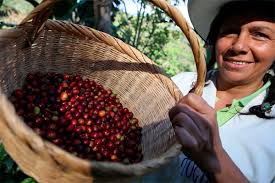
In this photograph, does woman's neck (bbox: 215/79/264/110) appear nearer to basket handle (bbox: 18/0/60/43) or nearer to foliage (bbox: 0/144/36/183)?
basket handle (bbox: 18/0/60/43)

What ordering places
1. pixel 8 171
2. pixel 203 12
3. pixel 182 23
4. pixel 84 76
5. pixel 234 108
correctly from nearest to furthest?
pixel 182 23
pixel 234 108
pixel 203 12
pixel 84 76
pixel 8 171

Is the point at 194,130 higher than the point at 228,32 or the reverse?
the reverse

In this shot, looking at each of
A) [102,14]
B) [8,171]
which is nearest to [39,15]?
[102,14]

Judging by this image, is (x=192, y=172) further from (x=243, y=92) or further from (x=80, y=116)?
(x=80, y=116)

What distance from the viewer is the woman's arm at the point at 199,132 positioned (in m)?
1.00

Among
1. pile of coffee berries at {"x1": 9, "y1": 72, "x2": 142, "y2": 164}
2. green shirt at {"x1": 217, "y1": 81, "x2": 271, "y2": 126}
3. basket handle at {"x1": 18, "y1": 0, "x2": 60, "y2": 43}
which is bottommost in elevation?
pile of coffee berries at {"x1": 9, "y1": 72, "x2": 142, "y2": 164}

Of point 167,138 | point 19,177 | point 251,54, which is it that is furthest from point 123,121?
point 19,177

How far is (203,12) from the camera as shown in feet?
5.15

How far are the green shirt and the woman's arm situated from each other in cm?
36

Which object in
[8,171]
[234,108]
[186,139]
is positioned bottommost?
[8,171]

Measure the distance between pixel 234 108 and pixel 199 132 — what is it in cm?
50

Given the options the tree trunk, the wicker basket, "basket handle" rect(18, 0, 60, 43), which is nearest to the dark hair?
the wicker basket

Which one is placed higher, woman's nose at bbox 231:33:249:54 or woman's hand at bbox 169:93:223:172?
woman's nose at bbox 231:33:249:54

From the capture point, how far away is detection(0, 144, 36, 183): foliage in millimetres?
2034
